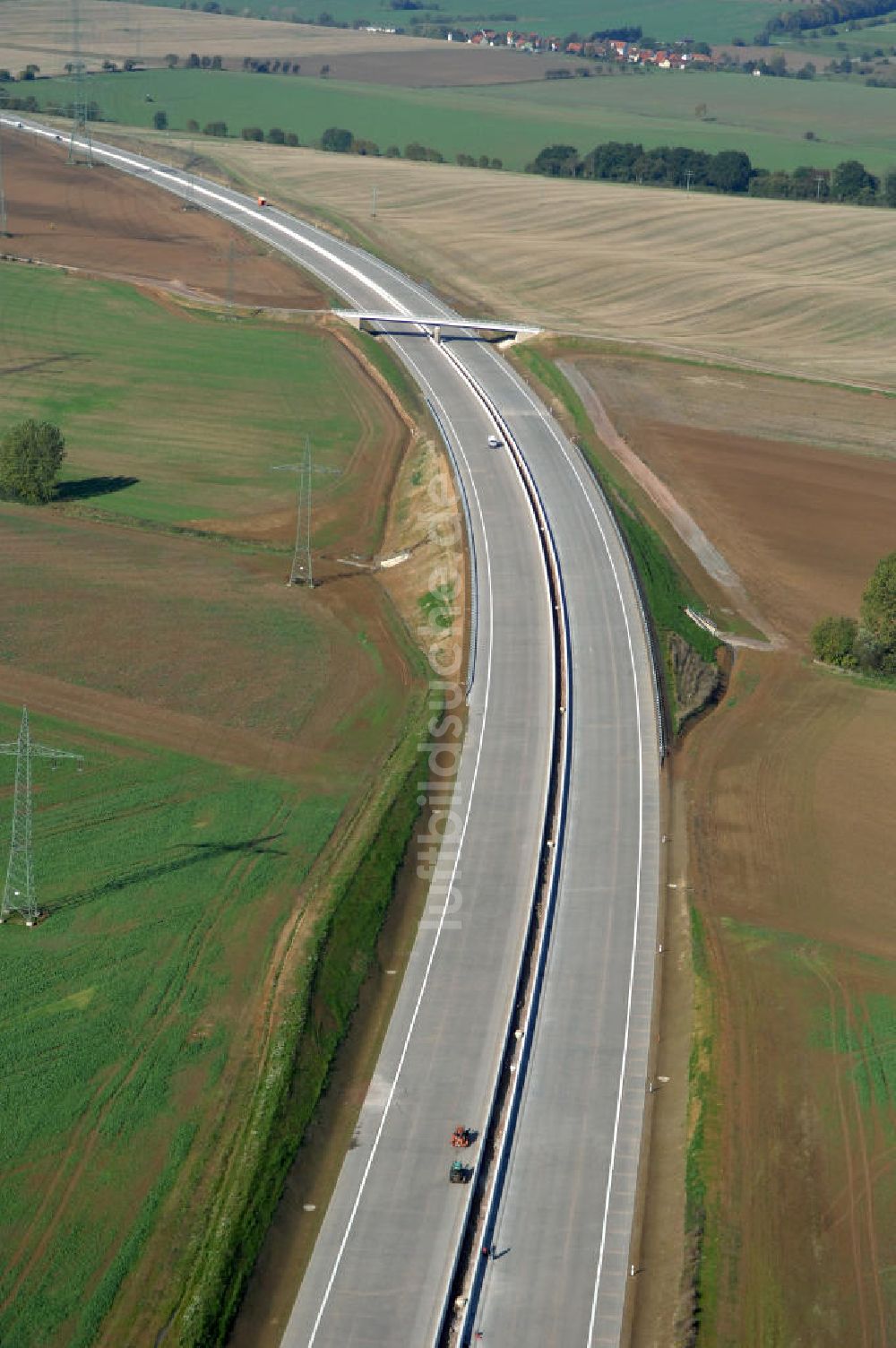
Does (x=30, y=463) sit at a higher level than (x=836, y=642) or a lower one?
higher

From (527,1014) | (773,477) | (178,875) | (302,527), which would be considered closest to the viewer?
(527,1014)

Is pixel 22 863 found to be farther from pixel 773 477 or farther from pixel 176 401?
pixel 176 401

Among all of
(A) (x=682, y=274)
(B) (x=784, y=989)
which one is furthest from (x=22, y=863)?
(A) (x=682, y=274)

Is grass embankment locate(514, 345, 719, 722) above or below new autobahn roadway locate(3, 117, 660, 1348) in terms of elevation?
above

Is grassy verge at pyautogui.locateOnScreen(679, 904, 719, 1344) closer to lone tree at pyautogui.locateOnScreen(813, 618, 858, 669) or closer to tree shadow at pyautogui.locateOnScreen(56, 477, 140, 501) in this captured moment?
lone tree at pyautogui.locateOnScreen(813, 618, 858, 669)

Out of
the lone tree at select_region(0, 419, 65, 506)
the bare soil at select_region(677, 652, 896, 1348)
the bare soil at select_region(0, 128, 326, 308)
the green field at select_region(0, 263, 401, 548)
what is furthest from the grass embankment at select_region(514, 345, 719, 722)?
the bare soil at select_region(0, 128, 326, 308)

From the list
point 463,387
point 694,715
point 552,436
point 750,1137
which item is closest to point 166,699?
point 694,715
